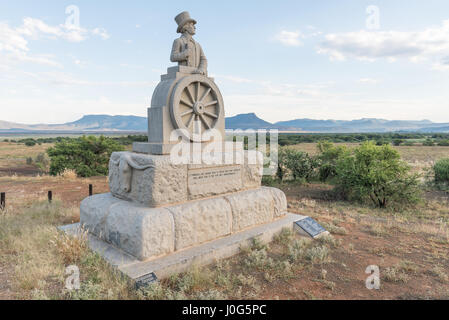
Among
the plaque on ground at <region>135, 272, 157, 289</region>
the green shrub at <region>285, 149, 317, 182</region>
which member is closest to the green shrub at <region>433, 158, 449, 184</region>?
the green shrub at <region>285, 149, 317, 182</region>

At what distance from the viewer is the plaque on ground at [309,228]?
5.89 m

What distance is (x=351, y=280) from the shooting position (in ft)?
13.7

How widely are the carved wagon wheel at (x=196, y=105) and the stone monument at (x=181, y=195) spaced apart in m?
0.02

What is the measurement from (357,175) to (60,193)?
10935 millimetres

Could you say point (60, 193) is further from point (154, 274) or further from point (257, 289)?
point (257, 289)

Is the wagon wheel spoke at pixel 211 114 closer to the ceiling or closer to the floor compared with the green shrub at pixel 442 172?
closer to the ceiling

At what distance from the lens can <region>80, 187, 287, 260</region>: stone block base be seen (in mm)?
4324

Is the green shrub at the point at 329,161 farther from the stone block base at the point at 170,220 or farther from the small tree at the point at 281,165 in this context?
the stone block base at the point at 170,220

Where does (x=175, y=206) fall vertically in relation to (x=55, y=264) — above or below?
above

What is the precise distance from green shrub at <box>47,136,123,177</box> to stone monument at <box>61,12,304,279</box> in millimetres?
11432

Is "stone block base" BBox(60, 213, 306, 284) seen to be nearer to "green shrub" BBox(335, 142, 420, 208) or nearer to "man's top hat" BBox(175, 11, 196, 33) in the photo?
"man's top hat" BBox(175, 11, 196, 33)

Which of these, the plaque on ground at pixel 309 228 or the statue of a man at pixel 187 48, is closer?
the statue of a man at pixel 187 48

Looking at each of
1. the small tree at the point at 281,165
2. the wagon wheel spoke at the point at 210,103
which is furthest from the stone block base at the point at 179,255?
the small tree at the point at 281,165
